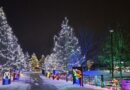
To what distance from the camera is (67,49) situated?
2857 inches

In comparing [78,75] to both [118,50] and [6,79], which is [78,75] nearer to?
[6,79]

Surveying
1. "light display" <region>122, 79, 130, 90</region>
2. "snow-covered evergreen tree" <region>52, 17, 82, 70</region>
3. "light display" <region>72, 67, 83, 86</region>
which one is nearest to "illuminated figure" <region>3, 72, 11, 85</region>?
"light display" <region>72, 67, 83, 86</region>

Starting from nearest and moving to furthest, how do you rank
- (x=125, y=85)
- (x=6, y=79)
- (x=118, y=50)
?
(x=125, y=85) < (x=6, y=79) < (x=118, y=50)

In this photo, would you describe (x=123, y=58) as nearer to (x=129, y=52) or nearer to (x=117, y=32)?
(x=129, y=52)

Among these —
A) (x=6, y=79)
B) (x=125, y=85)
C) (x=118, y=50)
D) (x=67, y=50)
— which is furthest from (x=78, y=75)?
(x=67, y=50)

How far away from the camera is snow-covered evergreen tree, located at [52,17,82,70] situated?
7141 centimetres

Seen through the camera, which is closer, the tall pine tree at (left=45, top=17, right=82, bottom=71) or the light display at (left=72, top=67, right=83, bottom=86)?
the light display at (left=72, top=67, right=83, bottom=86)

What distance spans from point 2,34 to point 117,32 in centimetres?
2010

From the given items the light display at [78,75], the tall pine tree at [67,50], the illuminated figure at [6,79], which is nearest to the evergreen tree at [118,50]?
the tall pine tree at [67,50]

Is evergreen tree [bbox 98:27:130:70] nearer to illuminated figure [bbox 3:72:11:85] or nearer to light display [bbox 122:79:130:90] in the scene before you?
illuminated figure [bbox 3:72:11:85]

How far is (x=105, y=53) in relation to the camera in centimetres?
7112

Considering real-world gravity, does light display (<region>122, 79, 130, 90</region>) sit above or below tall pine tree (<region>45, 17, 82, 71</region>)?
below

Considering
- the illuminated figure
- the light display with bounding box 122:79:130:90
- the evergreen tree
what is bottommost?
the light display with bounding box 122:79:130:90

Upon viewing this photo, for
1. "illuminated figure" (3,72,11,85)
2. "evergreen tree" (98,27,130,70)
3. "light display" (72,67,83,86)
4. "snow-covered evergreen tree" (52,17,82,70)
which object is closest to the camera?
"light display" (72,67,83,86)
